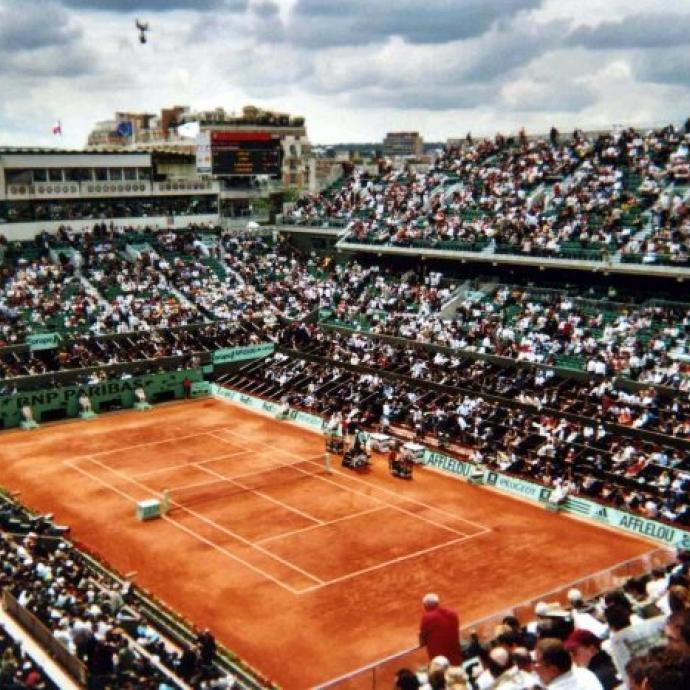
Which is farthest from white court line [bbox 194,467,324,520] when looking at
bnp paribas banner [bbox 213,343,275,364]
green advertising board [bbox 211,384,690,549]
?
bnp paribas banner [bbox 213,343,275,364]

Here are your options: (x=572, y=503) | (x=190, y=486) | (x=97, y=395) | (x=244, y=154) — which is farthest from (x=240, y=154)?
(x=572, y=503)

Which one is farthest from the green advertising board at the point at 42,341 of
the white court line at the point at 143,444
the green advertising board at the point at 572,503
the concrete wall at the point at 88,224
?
the green advertising board at the point at 572,503

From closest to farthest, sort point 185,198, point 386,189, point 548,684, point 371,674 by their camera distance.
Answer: point 548,684 → point 371,674 → point 386,189 → point 185,198

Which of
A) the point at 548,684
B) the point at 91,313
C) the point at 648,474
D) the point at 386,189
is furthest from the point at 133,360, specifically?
the point at 548,684

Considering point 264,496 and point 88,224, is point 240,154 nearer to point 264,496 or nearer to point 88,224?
point 88,224

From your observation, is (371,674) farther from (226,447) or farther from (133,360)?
(133,360)

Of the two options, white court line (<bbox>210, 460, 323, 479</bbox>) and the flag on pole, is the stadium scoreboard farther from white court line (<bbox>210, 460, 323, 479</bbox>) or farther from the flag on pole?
white court line (<bbox>210, 460, 323, 479</bbox>)

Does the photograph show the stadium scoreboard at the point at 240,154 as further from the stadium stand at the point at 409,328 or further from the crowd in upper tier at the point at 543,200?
the crowd in upper tier at the point at 543,200
